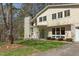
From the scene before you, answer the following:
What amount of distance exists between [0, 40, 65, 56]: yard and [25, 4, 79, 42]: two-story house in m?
0.49

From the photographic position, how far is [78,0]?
15.6m

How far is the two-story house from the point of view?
1504cm

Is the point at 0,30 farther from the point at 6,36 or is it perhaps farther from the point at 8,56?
the point at 8,56

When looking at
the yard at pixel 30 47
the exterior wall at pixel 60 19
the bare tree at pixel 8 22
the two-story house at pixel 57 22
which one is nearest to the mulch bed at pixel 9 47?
the yard at pixel 30 47

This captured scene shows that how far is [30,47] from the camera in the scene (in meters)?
14.2

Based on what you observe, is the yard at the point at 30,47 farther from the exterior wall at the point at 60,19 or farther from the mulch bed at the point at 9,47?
the exterior wall at the point at 60,19

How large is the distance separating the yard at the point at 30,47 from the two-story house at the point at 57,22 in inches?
19.2

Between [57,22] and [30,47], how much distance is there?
10.8ft

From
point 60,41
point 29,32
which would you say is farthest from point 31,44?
point 60,41

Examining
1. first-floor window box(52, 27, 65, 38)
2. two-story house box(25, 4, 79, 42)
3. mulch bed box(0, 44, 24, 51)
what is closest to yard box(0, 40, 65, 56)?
mulch bed box(0, 44, 24, 51)

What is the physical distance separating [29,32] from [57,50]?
2.26 metres

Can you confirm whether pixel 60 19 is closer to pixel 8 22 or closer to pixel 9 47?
pixel 8 22

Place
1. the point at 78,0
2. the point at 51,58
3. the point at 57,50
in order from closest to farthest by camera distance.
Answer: the point at 51,58 → the point at 57,50 → the point at 78,0

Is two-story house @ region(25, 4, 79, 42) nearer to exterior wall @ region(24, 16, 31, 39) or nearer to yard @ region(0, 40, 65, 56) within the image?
exterior wall @ region(24, 16, 31, 39)
